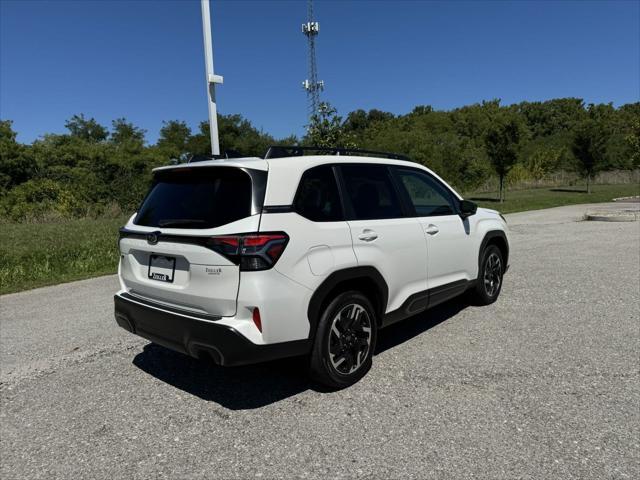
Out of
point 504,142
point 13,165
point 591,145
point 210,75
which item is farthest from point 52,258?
point 591,145

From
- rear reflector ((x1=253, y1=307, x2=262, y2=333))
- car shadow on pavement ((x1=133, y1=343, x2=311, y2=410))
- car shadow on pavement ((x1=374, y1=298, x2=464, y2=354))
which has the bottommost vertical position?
car shadow on pavement ((x1=133, y1=343, x2=311, y2=410))

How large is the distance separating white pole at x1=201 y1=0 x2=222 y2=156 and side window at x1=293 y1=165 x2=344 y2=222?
6960 mm

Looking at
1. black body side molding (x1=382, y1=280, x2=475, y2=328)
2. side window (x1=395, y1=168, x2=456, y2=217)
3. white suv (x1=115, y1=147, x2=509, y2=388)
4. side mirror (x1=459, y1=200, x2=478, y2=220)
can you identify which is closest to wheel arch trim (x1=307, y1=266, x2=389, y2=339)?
white suv (x1=115, y1=147, x2=509, y2=388)

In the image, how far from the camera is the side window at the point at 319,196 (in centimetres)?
316

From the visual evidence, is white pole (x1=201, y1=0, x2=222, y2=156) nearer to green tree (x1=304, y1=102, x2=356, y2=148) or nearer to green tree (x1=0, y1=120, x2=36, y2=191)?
green tree (x1=304, y1=102, x2=356, y2=148)

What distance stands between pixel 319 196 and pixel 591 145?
3327cm

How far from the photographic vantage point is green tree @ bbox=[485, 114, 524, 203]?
2684 cm

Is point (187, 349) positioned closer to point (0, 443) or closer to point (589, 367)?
point (0, 443)

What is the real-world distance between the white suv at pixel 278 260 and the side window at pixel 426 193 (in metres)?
A: 0.19

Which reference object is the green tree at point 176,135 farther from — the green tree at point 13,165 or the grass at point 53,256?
the grass at point 53,256

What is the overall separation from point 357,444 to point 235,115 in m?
58.2

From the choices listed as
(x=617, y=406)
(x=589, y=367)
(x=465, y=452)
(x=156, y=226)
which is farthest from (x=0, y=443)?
(x=589, y=367)

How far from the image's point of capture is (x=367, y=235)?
352 centimetres

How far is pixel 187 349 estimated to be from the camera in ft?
9.98
